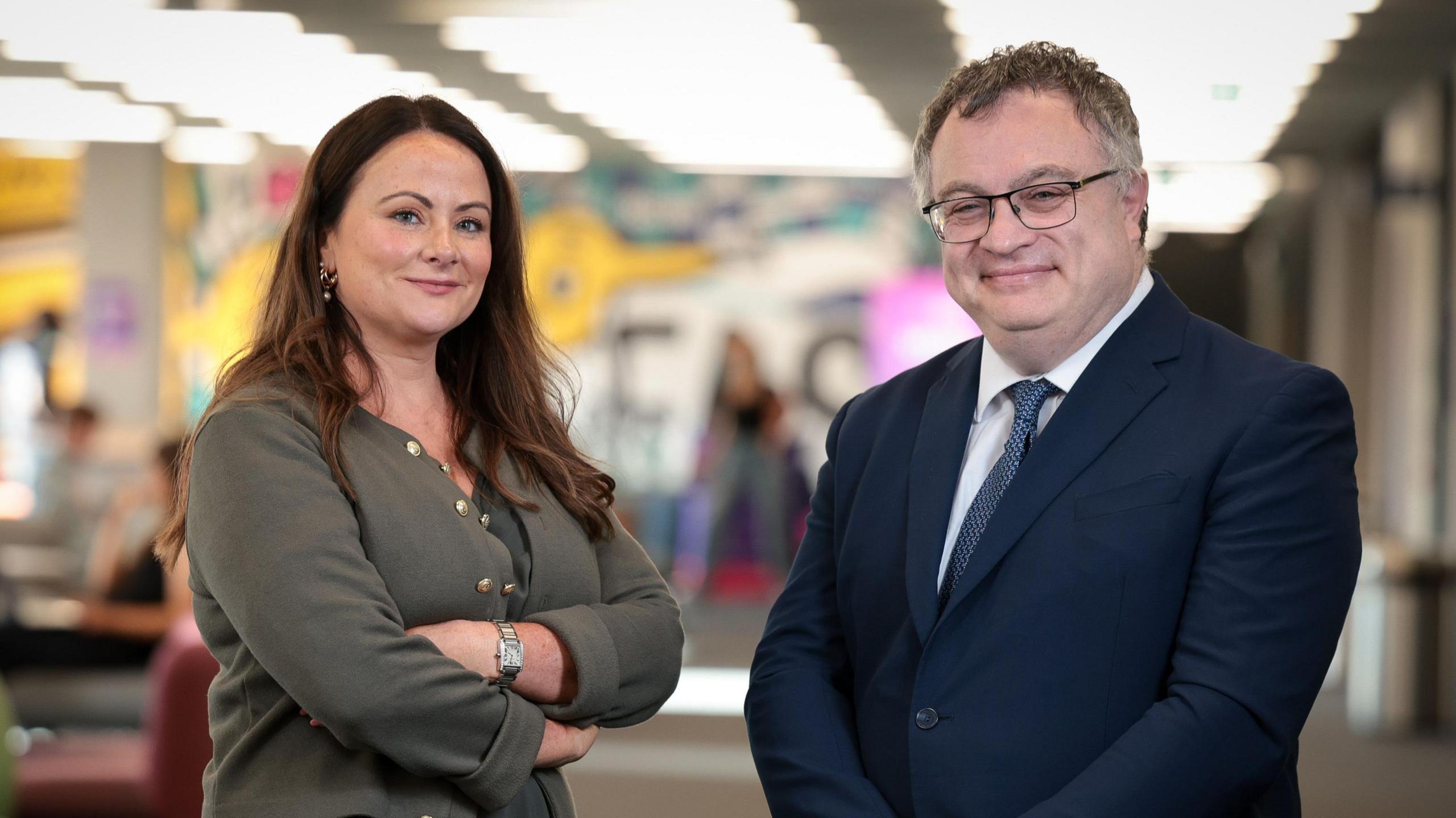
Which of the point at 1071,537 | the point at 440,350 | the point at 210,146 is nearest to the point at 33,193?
the point at 210,146

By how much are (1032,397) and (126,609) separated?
5110 millimetres

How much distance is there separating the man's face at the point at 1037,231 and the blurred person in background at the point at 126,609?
465 cm

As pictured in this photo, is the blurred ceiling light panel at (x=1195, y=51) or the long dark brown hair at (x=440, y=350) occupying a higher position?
the blurred ceiling light panel at (x=1195, y=51)

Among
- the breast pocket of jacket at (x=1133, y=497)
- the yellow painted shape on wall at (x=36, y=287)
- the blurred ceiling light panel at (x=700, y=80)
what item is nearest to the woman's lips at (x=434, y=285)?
the breast pocket of jacket at (x=1133, y=497)

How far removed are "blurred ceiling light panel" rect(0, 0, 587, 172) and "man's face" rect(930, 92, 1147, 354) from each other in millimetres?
5703

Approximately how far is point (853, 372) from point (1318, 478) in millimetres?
11528

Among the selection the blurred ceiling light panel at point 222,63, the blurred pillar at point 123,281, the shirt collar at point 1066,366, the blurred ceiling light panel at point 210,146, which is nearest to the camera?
the shirt collar at point 1066,366

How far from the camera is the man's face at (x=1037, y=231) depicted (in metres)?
1.87

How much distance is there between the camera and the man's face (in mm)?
1866

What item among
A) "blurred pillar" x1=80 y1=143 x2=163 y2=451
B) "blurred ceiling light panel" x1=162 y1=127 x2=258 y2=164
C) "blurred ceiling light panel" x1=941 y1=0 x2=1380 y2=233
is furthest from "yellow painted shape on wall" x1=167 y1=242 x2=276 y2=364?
"blurred ceiling light panel" x1=941 y1=0 x2=1380 y2=233

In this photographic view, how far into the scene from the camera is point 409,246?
1970 millimetres

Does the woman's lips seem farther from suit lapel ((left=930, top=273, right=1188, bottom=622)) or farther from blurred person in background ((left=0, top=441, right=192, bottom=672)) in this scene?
blurred person in background ((left=0, top=441, right=192, bottom=672))

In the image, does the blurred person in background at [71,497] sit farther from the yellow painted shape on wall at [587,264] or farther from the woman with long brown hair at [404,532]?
the woman with long brown hair at [404,532]

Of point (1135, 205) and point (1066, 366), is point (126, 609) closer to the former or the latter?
point (1066, 366)
